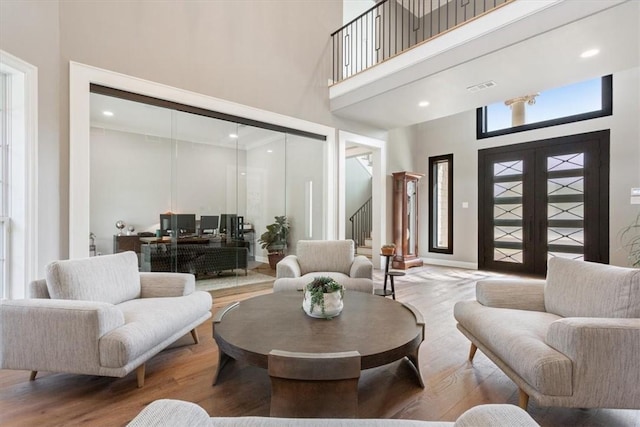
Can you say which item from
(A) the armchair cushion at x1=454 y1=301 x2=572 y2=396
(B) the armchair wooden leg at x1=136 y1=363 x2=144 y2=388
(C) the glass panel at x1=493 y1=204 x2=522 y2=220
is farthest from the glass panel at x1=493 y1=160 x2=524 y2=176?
(B) the armchair wooden leg at x1=136 y1=363 x2=144 y2=388

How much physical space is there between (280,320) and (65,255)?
8.37 feet

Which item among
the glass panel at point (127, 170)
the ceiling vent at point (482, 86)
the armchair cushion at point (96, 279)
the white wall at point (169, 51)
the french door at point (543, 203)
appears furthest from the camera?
the french door at point (543, 203)

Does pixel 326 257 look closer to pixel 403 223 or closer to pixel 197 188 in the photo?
pixel 197 188

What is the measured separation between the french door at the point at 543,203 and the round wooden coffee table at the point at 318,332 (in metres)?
4.85

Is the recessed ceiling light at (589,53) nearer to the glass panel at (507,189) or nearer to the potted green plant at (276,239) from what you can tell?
the glass panel at (507,189)

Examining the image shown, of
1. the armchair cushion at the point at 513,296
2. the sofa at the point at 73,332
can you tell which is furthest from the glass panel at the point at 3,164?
the armchair cushion at the point at 513,296

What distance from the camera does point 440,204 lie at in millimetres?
7242

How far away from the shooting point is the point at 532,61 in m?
3.49

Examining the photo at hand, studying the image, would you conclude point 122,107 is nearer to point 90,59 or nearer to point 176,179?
point 90,59

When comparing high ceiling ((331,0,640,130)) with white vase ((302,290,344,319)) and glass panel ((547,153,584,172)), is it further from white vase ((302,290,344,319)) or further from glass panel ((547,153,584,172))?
white vase ((302,290,344,319))

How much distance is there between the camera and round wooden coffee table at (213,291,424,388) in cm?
159

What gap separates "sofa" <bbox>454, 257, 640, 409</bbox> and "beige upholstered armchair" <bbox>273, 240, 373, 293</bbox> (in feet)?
4.08

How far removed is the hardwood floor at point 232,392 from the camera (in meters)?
1.63

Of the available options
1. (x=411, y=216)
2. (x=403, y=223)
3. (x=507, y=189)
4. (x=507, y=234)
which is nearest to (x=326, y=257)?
(x=403, y=223)
